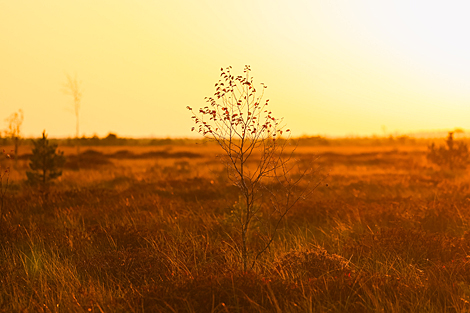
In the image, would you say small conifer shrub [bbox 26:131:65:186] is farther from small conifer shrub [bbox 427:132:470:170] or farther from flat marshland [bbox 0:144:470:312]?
small conifer shrub [bbox 427:132:470:170]

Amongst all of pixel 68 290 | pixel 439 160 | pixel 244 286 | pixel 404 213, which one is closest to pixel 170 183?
pixel 404 213

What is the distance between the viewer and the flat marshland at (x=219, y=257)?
4102 millimetres

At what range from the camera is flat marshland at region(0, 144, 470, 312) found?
4.10m

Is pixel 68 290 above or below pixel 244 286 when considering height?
below

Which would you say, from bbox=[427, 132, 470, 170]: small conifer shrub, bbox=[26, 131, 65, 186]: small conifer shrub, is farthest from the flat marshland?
bbox=[427, 132, 470, 170]: small conifer shrub

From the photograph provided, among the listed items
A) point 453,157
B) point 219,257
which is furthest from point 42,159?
point 453,157

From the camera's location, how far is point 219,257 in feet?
20.2

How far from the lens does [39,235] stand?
7410mm

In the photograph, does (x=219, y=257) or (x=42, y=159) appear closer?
(x=219, y=257)

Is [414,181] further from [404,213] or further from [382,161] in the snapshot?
[382,161]

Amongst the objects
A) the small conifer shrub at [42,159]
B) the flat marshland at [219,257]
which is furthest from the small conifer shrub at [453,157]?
the small conifer shrub at [42,159]

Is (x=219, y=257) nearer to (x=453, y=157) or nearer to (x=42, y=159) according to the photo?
(x=42, y=159)

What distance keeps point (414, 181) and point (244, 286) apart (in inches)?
535

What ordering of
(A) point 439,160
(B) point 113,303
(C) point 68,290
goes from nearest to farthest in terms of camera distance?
(B) point 113,303, (C) point 68,290, (A) point 439,160
